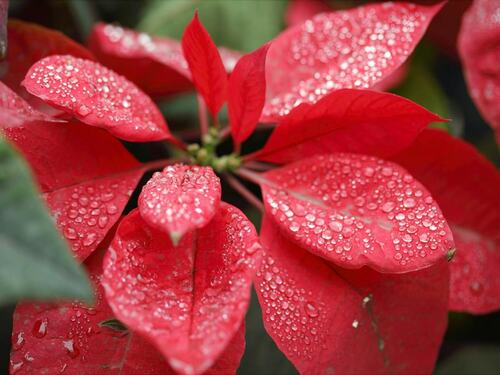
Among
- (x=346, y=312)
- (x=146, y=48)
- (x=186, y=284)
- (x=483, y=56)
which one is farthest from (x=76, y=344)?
(x=483, y=56)

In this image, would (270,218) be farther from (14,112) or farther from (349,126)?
(14,112)

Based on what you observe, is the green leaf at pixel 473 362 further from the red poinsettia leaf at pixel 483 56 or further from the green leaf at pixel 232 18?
the green leaf at pixel 232 18

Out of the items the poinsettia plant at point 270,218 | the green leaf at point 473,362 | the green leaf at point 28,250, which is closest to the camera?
the green leaf at point 28,250

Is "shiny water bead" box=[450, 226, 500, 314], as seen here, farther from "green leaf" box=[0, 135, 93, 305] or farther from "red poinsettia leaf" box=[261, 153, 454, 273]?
"green leaf" box=[0, 135, 93, 305]

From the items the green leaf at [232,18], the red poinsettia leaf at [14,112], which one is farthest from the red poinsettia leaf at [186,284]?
the green leaf at [232,18]

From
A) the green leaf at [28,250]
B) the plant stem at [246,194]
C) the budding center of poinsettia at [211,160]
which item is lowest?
the plant stem at [246,194]

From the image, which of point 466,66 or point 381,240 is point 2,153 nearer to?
point 381,240

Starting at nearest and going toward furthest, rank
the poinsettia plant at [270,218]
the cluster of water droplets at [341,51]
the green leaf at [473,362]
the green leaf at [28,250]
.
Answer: the green leaf at [28,250] < the poinsettia plant at [270,218] < the cluster of water droplets at [341,51] < the green leaf at [473,362]
